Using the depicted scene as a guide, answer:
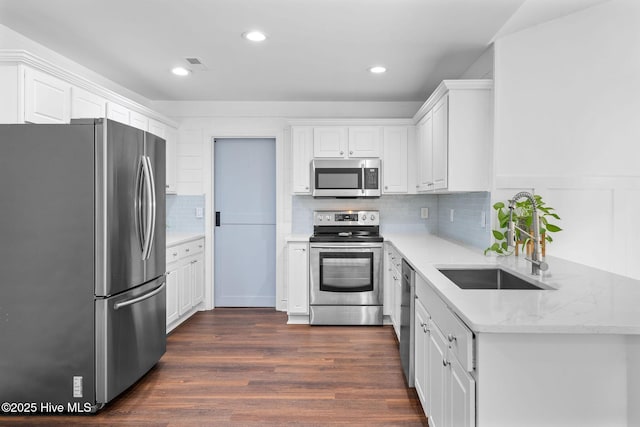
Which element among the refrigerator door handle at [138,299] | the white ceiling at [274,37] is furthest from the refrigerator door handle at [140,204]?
the white ceiling at [274,37]

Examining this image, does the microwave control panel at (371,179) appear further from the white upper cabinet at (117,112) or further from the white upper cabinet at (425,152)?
the white upper cabinet at (117,112)

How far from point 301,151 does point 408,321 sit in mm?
2524

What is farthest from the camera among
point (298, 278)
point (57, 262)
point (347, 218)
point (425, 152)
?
point (347, 218)

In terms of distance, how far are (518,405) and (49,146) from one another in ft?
9.05

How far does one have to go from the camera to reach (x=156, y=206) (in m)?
3.06

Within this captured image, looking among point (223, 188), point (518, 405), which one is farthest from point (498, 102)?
point (223, 188)

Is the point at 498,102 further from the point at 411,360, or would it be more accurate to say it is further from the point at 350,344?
the point at 350,344

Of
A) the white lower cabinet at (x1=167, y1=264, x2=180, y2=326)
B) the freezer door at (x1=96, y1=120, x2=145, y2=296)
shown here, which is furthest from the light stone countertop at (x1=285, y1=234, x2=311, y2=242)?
the freezer door at (x1=96, y1=120, x2=145, y2=296)

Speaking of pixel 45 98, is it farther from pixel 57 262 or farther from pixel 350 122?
pixel 350 122

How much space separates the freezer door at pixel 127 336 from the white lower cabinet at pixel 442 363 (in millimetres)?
1881

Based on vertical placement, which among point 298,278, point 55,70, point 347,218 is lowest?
point 298,278

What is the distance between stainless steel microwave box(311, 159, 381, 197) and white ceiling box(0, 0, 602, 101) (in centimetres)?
85

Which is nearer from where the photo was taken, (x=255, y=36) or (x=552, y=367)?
(x=552, y=367)

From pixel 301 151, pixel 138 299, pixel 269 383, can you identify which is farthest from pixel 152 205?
pixel 301 151
